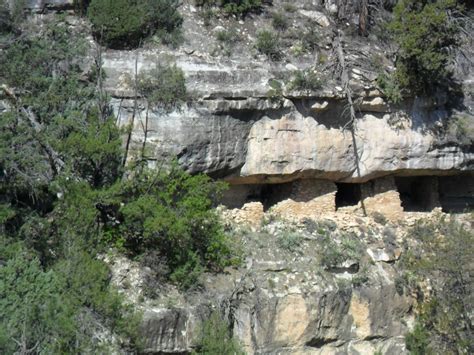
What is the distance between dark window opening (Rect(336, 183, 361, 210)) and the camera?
20812 mm

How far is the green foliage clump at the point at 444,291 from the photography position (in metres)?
18.0

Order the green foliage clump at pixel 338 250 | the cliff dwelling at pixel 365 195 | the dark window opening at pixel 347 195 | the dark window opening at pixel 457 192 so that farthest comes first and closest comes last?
the dark window opening at pixel 457 192 < the dark window opening at pixel 347 195 < the cliff dwelling at pixel 365 195 < the green foliage clump at pixel 338 250

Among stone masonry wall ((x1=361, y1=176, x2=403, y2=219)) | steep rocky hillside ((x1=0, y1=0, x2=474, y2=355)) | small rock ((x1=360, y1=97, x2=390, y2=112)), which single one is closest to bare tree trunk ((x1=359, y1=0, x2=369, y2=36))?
steep rocky hillside ((x1=0, y1=0, x2=474, y2=355))

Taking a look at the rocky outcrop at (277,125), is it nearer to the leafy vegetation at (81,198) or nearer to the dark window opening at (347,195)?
the leafy vegetation at (81,198)

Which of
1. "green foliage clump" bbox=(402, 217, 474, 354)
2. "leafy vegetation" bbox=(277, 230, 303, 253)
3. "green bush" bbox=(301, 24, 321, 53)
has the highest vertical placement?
"green bush" bbox=(301, 24, 321, 53)

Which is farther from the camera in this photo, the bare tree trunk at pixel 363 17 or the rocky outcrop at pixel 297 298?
the bare tree trunk at pixel 363 17

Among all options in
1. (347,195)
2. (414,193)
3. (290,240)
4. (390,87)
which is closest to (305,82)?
(390,87)

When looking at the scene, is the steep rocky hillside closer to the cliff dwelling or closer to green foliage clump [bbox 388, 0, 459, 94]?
the cliff dwelling

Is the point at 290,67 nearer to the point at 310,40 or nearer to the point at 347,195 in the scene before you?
the point at 310,40

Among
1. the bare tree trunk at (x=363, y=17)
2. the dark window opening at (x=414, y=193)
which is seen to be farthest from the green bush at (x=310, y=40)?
the dark window opening at (x=414, y=193)

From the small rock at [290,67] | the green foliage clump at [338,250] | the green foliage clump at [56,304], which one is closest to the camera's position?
the green foliage clump at [56,304]

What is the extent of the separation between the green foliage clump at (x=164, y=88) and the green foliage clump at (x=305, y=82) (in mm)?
2357

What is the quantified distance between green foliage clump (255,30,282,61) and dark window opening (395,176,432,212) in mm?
4502

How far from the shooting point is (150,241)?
55.6 ft
